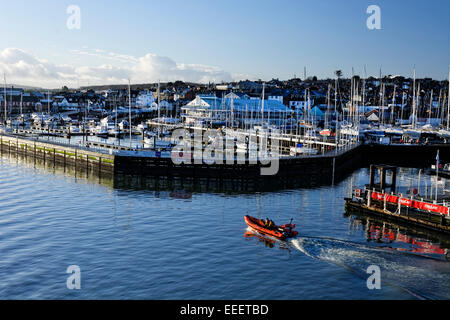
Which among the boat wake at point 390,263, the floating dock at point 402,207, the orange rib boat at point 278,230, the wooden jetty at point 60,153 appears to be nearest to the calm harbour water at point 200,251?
the boat wake at point 390,263

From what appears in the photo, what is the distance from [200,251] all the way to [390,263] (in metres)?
13.4

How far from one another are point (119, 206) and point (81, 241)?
42.2ft

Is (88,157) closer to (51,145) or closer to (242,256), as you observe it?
(51,145)

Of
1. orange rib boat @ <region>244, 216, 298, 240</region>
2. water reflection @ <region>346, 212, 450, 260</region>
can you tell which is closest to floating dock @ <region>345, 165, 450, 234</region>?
water reflection @ <region>346, 212, 450, 260</region>

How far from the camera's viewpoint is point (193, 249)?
109 feet

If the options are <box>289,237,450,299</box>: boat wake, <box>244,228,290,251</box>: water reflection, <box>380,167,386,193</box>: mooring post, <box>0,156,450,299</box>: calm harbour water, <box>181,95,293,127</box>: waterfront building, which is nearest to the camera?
<box>289,237,450,299</box>: boat wake

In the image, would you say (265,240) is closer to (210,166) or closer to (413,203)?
(413,203)

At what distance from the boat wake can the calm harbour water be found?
0.23 feet

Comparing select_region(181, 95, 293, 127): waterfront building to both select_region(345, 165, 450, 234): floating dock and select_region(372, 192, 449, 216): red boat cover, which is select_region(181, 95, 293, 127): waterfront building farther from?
select_region(372, 192, 449, 216): red boat cover

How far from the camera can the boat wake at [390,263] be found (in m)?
26.3

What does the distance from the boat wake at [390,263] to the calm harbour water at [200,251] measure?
0.23 feet

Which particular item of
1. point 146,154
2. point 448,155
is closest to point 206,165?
point 146,154

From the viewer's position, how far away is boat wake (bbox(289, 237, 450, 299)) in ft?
86.4

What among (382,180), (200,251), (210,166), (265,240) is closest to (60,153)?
(210,166)
